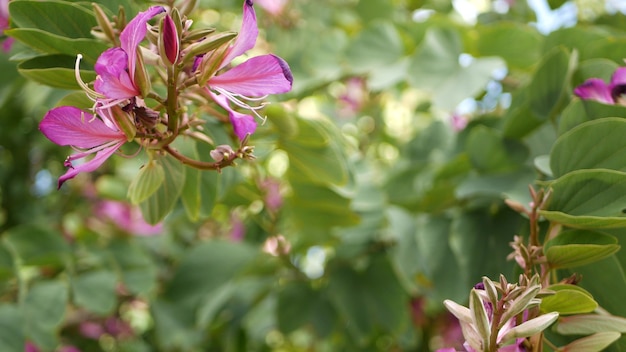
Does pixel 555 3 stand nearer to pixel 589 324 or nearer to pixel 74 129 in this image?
pixel 589 324

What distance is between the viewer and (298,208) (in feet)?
3.19

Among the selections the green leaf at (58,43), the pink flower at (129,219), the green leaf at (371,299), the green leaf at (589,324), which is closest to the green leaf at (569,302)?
the green leaf at (589,324)

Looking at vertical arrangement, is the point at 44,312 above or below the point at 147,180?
below

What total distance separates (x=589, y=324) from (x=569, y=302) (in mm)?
39

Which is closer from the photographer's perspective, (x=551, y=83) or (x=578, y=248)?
(x=578, y=248)

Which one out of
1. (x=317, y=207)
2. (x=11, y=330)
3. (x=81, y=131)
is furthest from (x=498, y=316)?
(x=11, y=330)

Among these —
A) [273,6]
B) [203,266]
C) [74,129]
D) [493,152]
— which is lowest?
[203,266]

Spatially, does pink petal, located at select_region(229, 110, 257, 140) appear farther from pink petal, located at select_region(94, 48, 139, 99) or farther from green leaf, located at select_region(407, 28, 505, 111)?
green leaf, located at select_region(407, 28, 505, 111)

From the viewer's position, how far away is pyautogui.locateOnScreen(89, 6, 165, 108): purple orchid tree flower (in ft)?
1.37

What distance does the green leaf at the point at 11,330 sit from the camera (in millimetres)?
819

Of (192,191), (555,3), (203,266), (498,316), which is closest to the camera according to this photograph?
(498,316)

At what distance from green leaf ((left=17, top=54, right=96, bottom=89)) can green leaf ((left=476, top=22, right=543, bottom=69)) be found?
62 centimetres

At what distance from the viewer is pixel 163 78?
0.48m

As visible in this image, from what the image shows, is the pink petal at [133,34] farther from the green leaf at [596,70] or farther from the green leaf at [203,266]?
the green leaf at [203,266]
